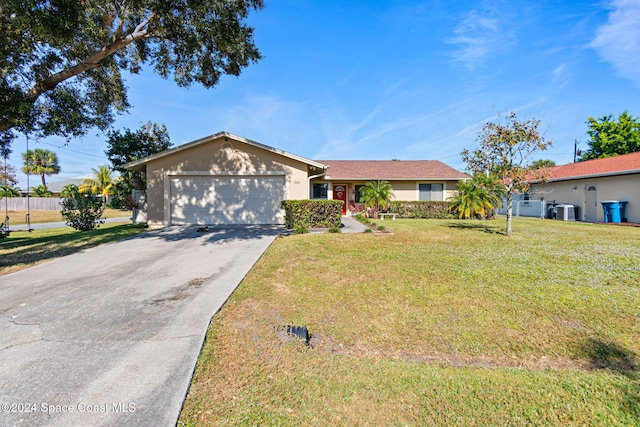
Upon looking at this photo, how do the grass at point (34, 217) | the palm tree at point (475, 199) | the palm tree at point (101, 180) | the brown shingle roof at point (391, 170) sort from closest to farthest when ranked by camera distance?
the palm tree at point (475, 199) < the brown shingle roof at point (391, 170) < the grass at point (34, 217) < the palm tree at point (101, 180)

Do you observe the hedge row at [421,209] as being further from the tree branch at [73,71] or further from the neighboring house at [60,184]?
the neighboring house at [60,184]

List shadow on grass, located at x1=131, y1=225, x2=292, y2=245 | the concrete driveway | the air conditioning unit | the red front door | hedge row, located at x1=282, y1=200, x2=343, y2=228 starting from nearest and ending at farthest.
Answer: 1. the concrete driveway
2. shadow on grass, located at x1=131, y1=225, x2=292, y2=245
3. hedge row, located at x1=282, y1=200, x2=343, y2=228
4. the air conditioning unit
5. the red front door

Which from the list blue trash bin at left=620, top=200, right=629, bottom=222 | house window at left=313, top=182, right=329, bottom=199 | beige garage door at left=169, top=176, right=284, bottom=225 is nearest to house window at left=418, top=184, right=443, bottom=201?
house window at left=313, top=182, right=329, bottom=199

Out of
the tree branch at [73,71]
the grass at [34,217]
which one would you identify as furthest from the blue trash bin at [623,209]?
the grass at [34,217]

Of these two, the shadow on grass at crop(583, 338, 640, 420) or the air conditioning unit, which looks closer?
the shadow on grass at crop(583, 338, 640, 420)

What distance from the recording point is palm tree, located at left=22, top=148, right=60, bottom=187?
41375mm

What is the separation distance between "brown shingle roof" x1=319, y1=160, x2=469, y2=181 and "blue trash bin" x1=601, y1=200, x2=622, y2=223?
6952 mm

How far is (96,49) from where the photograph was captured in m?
8.04

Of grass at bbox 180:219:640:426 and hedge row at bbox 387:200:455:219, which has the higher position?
hedge row at bbox 387:200:455:219

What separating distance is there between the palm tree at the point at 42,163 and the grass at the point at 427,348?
54.2 meters

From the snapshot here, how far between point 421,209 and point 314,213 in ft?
31.2

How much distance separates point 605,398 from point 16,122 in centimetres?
1116

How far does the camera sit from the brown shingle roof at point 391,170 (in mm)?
19359

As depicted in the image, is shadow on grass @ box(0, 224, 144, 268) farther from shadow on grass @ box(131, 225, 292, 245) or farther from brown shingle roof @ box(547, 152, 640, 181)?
brown shingle roof @ box(547, 152, 640, 181)
